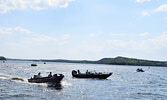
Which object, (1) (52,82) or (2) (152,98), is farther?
(1) (52,82)

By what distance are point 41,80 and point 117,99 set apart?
77.6 ft

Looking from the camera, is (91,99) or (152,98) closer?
(91,99)

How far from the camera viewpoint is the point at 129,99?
36.2 metres

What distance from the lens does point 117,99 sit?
1407 inches

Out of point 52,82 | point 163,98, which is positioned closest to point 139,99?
point 163,98

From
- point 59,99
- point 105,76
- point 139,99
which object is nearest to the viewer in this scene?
point 59,99

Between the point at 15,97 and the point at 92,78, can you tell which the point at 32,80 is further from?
the point at 92,78

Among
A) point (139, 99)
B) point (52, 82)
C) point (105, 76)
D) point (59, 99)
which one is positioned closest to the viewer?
point (59, 99)

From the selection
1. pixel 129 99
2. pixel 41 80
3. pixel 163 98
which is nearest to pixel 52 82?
pixel 41 80

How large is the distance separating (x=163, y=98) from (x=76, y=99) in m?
16.0

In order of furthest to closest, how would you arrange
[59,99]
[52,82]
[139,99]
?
[52,82]
[139,99]
[59,99]

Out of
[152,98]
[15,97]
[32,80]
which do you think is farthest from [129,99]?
[32,80]

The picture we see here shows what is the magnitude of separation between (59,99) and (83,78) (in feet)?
135

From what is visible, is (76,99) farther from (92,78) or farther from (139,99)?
(92,78)
